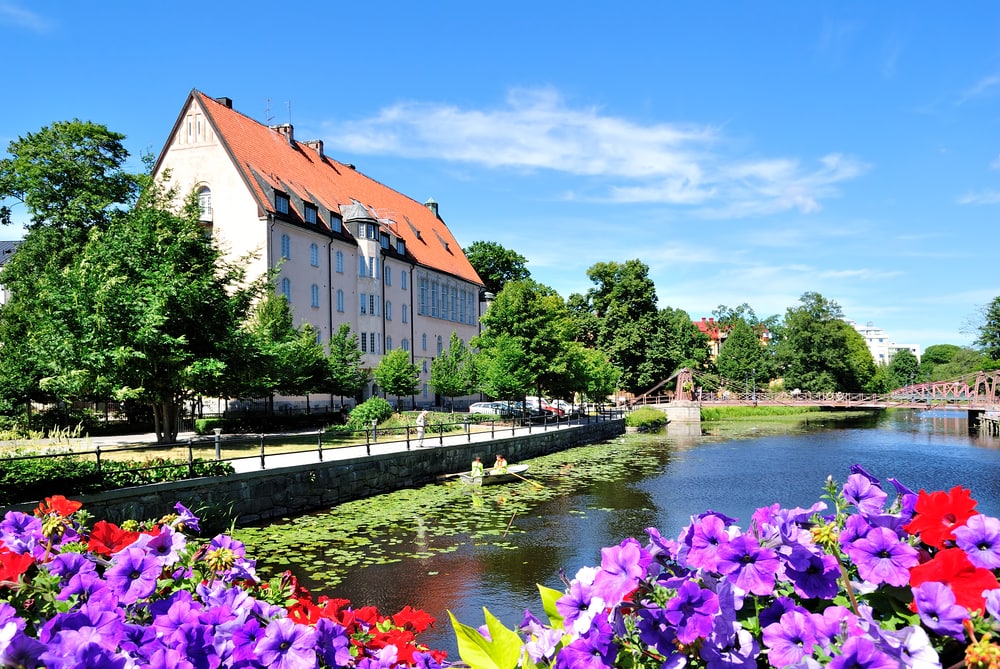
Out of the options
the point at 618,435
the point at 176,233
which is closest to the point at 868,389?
the point at 618,435

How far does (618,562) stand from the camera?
6.60ft

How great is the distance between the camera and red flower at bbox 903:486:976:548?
74.4 inches

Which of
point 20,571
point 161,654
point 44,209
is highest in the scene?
point 44,209

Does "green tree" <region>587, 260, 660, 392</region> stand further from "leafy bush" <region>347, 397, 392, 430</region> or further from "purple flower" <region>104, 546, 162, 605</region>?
"purple flower" <region>104, 546, 162, 605</region>

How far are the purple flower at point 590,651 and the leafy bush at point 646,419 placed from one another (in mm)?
54663

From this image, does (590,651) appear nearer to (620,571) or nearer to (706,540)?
Answer: (620,571)

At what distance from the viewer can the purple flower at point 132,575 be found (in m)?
2.29

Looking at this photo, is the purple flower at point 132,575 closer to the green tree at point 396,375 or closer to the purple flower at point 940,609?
the purple flower at point 940,609

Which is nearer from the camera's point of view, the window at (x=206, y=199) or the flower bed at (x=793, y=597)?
the flower bed at (x=793, y=597)

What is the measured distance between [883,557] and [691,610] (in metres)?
0.51

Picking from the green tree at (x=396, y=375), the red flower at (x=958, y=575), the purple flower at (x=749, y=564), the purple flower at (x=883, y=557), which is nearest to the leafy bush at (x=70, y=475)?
the purple flower at (x=749, y=564)

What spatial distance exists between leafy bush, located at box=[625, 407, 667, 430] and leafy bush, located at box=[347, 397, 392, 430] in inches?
967

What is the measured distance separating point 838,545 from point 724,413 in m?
74.9

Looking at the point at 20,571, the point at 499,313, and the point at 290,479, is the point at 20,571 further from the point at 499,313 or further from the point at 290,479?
the point at 499,313
